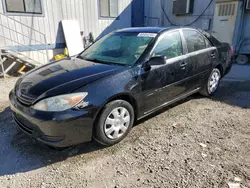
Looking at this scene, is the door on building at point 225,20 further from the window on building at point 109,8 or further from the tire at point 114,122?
the tire at point 114,122

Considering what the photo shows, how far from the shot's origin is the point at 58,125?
2246 mm

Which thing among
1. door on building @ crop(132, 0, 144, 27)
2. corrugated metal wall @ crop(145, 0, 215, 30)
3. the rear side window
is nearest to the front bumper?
the rear side window

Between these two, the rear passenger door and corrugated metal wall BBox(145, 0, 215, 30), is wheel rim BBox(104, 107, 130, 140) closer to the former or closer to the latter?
the rear passenger door

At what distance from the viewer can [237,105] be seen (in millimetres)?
4039

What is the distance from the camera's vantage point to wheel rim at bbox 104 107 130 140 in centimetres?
263

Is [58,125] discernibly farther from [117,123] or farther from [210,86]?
[210,86]

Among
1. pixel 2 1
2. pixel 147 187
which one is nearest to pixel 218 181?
pixel 147 187

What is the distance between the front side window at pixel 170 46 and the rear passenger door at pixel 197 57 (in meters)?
0.20

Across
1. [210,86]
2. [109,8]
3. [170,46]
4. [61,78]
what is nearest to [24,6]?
[109,8]

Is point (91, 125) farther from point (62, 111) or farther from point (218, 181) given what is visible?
point (218, 181)

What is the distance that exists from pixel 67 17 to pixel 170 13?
5616mm

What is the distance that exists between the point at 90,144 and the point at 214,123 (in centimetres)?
201

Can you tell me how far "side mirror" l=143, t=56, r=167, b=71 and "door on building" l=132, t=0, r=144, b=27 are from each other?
28.6ft

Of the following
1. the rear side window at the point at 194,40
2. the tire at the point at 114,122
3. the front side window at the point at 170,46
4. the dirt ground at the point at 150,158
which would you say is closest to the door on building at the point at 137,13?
the rear side window at the point at 194,40
